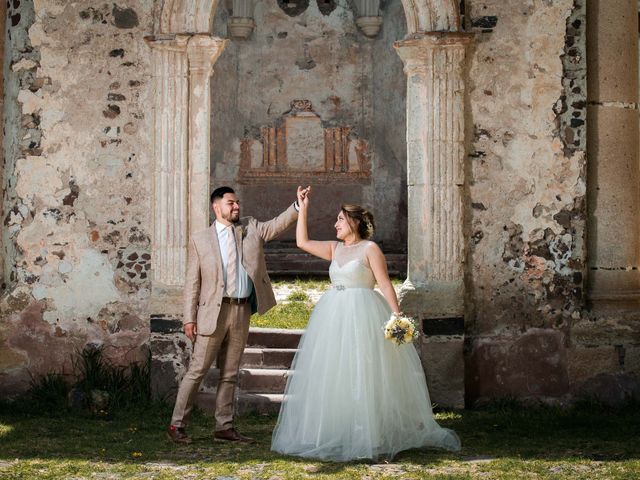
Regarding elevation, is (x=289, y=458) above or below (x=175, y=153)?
below

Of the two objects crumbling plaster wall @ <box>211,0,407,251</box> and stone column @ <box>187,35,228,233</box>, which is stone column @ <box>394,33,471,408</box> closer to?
stone column @ <box>187,35,228,233</box>

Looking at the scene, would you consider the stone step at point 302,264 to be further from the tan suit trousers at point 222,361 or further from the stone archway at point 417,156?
the tan suit trousers at point 222,361

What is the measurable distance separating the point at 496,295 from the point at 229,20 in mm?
7564

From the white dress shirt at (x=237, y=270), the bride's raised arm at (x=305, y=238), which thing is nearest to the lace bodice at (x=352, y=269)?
the bride's raised arm at (x=305, y=238)

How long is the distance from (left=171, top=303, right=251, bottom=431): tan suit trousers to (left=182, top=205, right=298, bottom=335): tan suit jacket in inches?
3.6

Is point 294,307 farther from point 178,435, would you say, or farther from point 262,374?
point 178,435

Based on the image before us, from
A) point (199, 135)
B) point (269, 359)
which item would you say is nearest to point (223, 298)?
point (199, 135)

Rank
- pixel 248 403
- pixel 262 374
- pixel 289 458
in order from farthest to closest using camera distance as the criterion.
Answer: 1. pixel 262 374
2. pixel 248 403
3. pixel 289 458

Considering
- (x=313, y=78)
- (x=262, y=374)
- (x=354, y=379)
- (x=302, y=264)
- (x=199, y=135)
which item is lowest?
(x=262, y=374)

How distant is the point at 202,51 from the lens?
7766 millimetres

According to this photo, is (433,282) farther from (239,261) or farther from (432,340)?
(239,261)

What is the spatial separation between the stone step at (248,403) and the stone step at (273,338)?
0.89 metres

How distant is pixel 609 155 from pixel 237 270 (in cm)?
312

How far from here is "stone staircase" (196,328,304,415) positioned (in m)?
7.64
